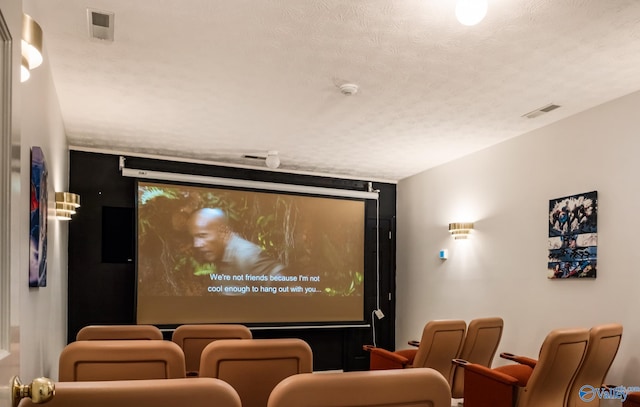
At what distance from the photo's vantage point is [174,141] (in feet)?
18.7

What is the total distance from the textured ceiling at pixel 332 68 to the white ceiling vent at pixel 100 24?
0.14ft

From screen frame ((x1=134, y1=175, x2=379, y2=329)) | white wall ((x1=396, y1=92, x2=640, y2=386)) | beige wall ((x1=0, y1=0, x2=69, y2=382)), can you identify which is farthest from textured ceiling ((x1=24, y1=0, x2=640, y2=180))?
screen frame ((x1=134, y1=175, x2=379, y2=329))

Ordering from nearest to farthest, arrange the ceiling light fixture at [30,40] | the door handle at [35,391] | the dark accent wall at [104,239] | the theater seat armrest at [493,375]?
the door handle at [35,391], the ceiling light fixture at [30,40], the theater seat armrest at [493,375], the dark accent wall at [104,239]

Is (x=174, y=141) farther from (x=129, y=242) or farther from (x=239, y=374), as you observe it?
(x=239, y=374)

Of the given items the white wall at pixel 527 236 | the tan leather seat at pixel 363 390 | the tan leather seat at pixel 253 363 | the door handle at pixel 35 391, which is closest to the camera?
the door handle at pixel 35 391

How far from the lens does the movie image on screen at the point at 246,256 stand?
6.14 meters

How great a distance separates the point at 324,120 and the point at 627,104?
8.28 ft

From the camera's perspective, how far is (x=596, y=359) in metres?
3.41

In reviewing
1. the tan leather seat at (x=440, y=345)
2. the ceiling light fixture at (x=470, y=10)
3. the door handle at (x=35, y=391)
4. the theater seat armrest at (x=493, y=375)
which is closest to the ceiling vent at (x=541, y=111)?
the tan leather seat at (x=440, y=345)

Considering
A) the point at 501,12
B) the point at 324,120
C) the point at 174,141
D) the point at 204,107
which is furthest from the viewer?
the point at 174,141

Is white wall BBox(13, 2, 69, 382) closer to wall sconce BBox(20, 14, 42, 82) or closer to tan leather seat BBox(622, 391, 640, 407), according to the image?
wall sconce BBox(20, 14, 42, 82)

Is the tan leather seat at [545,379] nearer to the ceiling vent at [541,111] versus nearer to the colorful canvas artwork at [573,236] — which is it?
the colorful canvas artwork at [573,236]

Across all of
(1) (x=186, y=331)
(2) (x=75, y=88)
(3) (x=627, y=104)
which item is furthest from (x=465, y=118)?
(2) (x=75, y=88)

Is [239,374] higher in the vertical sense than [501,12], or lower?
lower
